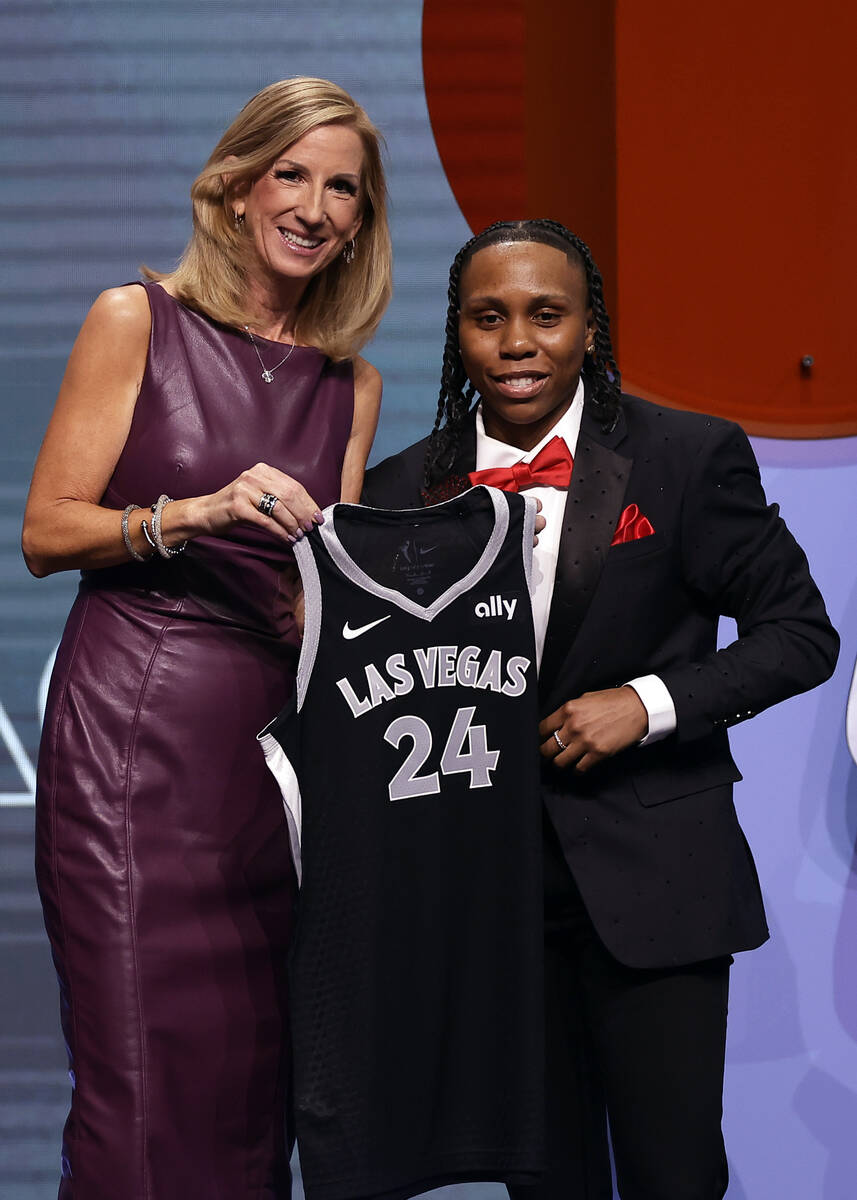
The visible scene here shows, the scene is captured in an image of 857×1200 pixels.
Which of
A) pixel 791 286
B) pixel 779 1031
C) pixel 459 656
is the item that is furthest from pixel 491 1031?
pixel 791 286

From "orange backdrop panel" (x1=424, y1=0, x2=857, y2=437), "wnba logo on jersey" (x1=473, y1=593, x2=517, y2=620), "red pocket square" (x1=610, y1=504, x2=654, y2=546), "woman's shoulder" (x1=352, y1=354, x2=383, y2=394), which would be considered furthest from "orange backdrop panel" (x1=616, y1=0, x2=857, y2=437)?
"wnba logo on jersey" (x1=473, y1=593, x2=517, y2=620)

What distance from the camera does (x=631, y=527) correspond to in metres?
1.81

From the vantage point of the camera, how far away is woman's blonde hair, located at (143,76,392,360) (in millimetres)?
1955

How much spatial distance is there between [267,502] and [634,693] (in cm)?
57

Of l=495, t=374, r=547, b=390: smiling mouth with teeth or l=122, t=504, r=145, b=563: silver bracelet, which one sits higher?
l=495, t=374, r=547, b=390: smiling mouth with teeth

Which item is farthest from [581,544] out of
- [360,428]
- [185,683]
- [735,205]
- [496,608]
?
[735,205]

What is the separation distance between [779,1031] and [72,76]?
2711mm

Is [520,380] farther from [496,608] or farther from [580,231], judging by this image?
[580,231]

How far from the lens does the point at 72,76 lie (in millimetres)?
2924

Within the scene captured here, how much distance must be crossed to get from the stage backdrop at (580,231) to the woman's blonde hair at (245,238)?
0.77 metres

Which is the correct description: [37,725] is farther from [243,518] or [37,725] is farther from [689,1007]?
[689,1007]

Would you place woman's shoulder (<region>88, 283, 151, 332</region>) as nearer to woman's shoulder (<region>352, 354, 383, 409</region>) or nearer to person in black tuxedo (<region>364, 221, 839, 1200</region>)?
woman's shoulder (<region>352, 354, 383, 409</region>)

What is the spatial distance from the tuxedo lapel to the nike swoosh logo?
0.25 metres

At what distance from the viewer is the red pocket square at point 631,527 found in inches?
71.2
